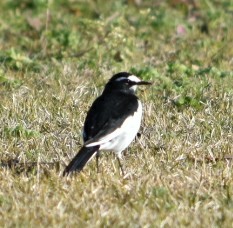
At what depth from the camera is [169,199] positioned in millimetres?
6801

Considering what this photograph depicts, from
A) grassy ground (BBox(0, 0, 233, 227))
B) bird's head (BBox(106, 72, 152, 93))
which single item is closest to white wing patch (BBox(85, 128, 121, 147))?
grassy ground (BBox(0, 0, 233, 227))

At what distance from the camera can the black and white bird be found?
7.43 metres

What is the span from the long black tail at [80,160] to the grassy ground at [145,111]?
0.29 feet

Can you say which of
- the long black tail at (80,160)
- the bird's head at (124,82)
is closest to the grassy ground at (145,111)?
the long black tail at (80,160)

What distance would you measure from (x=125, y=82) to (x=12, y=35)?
5182 mm

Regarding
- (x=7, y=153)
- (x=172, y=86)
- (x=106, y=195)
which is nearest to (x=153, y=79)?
(x=172, y=86)

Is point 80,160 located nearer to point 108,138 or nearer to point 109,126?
point 108,138

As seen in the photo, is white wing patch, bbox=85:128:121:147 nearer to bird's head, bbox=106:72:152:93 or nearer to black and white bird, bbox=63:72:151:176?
black and white bird, bbox=63:72:151:176

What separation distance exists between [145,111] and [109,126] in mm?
1818

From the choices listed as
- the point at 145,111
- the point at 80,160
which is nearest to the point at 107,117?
the point at 80,160

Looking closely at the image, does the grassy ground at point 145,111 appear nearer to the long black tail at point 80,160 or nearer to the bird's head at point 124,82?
the long black tail at point 80,160

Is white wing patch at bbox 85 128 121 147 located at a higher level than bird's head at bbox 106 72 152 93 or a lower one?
lower

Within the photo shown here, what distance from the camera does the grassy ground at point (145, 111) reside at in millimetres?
6695

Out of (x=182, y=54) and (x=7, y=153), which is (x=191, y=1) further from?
(x=7, y=153)
